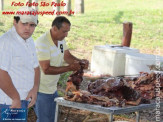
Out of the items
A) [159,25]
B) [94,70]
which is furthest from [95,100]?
[159,25]

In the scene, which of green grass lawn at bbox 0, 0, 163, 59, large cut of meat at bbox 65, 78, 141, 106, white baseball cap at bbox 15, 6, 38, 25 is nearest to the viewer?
white baseball cap at bbox 15, 6, 38, 25

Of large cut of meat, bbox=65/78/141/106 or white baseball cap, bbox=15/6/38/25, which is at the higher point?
white baseball cap, bbox=15/6/38/25

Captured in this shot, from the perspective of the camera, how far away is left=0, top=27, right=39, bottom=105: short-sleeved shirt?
4.18m

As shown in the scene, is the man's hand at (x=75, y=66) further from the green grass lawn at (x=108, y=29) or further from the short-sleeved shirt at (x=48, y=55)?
the green grass lawn at (x=108, y=29)

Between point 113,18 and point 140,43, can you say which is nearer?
point 140,43

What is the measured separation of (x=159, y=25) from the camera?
23656 millimetres

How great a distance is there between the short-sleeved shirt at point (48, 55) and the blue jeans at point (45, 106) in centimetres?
7

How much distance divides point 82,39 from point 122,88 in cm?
1381

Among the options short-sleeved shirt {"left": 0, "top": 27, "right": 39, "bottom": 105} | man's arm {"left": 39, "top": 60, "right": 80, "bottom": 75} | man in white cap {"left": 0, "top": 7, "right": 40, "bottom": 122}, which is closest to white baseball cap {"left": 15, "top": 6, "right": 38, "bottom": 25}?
man in white cap {"left": 0, "top": 7, "right": 40, "bottom": 122}

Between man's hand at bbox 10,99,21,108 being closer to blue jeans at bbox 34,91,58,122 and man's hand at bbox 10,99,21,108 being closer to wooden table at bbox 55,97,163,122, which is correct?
wooden table at bbox 55,97,163,122

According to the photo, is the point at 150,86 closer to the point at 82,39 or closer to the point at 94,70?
the point at 94,70

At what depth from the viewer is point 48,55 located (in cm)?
554

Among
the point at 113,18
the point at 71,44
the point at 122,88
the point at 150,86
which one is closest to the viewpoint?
the point at 122,88

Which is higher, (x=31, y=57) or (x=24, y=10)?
(x=24, y=10)
